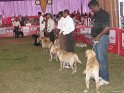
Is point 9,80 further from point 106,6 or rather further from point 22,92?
point 106,6

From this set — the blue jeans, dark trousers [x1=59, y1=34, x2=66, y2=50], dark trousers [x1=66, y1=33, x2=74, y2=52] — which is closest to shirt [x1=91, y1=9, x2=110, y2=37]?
the blue jeans

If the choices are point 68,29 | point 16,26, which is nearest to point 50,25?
point 68,29

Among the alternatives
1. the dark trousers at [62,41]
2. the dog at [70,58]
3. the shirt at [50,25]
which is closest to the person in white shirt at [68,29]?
the dark trousers at [62,41]

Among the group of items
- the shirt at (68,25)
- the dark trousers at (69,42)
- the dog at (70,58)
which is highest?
the shirt at (68,25)

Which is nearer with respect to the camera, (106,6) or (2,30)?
(106,6)

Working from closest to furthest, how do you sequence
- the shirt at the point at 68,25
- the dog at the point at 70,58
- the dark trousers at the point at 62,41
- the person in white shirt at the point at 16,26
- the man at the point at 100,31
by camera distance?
the man at the point at 100,31, the dog at the point at 70,58, the shirt at the point at 68,25, the dark trousers at the point at 62,41, the person in white shirt at the point at 16,26

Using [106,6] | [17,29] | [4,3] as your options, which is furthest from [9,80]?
[4,3]

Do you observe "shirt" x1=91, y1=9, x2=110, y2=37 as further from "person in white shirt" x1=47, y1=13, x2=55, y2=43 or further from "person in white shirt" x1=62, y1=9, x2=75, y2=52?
"person in white shirt" x1=47, y1=13, x2=55, y2=43

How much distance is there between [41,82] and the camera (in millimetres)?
9305

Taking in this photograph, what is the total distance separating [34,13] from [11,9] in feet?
7.04

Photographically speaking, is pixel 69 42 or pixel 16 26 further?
pixel 16 26

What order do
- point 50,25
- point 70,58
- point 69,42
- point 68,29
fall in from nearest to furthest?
point 70,58
point 68,29
point 69,42
point 50,25

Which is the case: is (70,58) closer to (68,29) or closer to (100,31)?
(68,29)

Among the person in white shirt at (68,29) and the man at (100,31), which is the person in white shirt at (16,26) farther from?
the man at (100,31)
